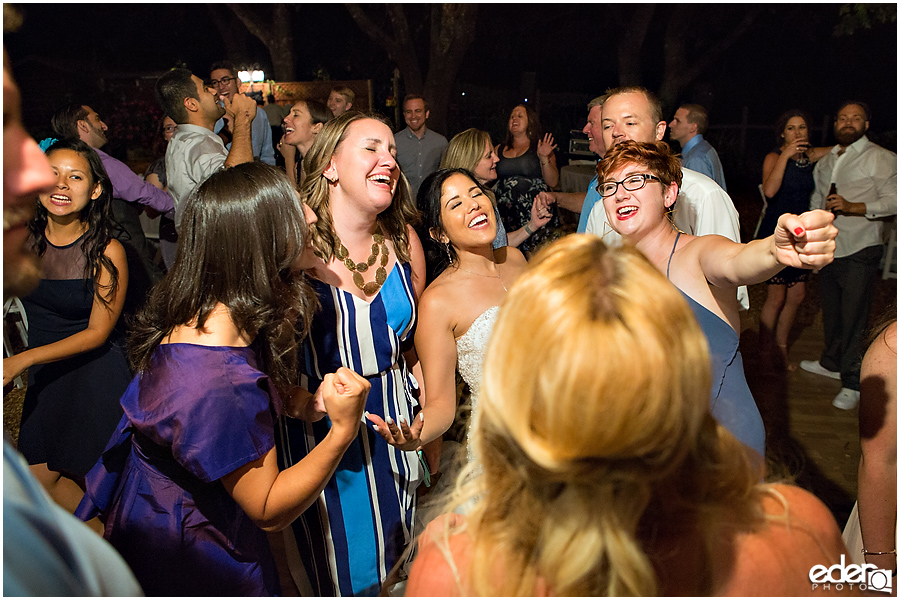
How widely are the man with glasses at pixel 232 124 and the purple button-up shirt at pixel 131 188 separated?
0.81 m

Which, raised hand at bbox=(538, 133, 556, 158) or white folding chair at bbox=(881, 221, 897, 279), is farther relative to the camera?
white folding chair at bbox=(881, 221, 897, 279)

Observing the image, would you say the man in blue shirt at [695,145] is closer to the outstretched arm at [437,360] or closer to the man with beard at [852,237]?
the man with beard at [852,237]

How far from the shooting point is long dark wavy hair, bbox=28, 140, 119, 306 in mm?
2459

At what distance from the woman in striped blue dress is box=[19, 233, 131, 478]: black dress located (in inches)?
36.2

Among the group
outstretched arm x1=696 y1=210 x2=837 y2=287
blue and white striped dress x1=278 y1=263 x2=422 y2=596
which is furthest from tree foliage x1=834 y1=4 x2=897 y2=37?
blue and white striped dress x1=278 y1=263 x2=422 y2=596

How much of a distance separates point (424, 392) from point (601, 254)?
5.21 ft

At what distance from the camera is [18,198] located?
0.70 meters

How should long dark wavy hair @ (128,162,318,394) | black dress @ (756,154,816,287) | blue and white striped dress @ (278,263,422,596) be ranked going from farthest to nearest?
black dress @ (756,154,816,287) → blue and white striped dress @ (278,263,422,596) → long dark wavy hair @ (128,162,318,394)

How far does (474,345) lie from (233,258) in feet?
2.97

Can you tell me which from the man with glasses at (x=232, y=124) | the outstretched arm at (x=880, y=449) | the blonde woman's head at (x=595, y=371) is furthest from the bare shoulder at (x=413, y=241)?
the man with glasses at (x=232, y=124)

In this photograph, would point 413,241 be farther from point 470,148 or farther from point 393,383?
point 470,148

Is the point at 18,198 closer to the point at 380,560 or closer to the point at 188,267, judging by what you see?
the point at 188,267

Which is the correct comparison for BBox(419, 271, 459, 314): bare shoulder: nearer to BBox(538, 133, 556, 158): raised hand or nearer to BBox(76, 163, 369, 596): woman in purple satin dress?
BBox(76, 163, 369, 596): woman in purple satin dress

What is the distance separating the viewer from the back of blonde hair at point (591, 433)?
28.2 inches
